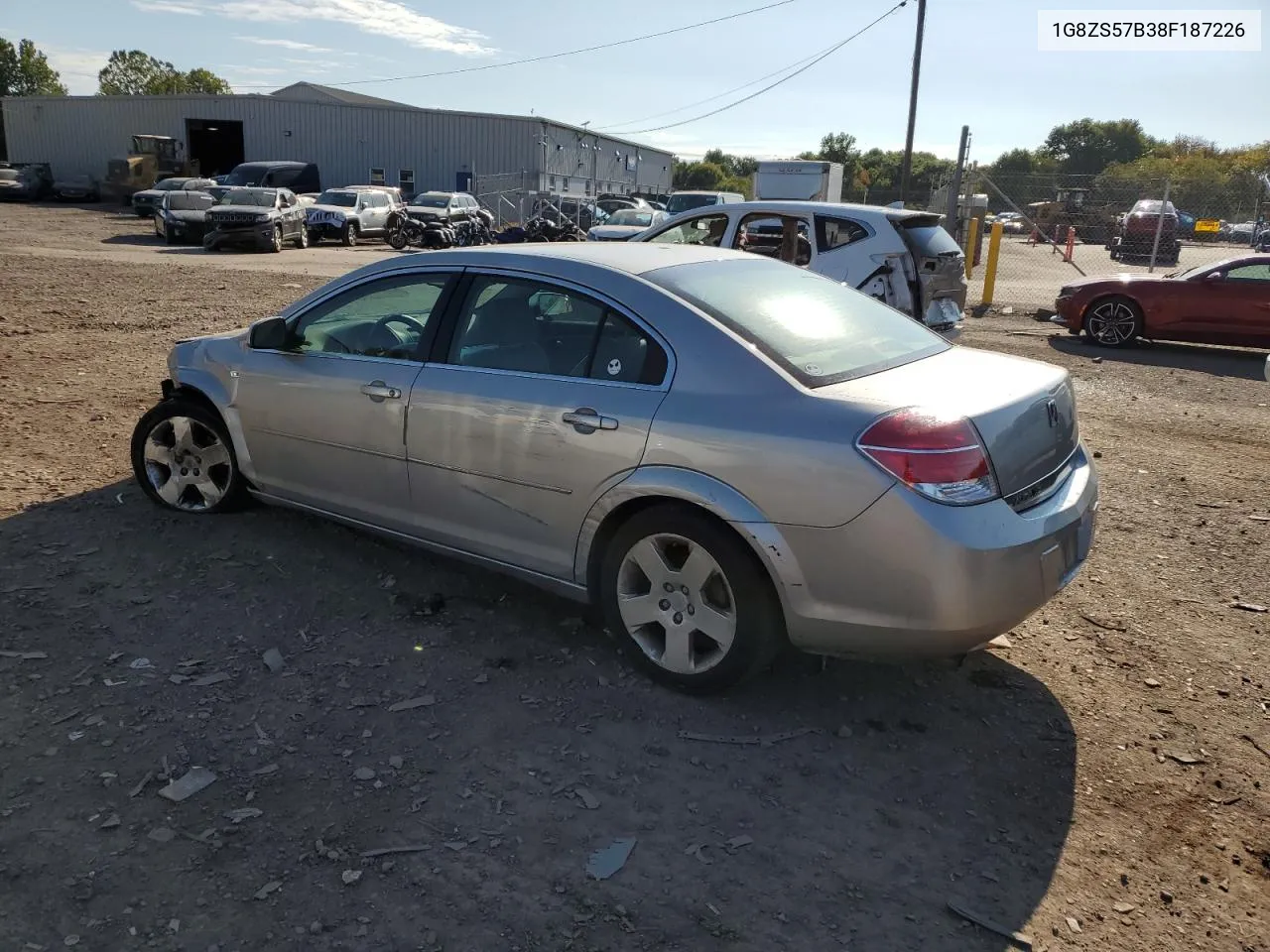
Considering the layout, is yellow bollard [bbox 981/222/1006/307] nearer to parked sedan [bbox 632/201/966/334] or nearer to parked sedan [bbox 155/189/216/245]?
parked sedan [bbox 632/201/966/334]

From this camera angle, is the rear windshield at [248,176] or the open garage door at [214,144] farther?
the open garage door at [214,144]

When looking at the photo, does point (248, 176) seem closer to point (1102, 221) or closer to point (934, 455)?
point (1102, 221)

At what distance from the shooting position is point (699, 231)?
420 inches

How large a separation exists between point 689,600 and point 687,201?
26.0 metres

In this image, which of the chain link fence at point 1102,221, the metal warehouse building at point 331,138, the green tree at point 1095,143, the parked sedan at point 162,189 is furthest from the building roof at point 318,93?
the green tree at point 1095,143

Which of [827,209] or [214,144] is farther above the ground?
[214,144]

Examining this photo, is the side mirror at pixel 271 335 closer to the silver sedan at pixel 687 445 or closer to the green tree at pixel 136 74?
the silver sedan at pixel 687 445

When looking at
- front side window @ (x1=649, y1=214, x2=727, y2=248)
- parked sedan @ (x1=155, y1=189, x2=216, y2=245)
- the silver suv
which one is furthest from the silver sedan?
the silver suv

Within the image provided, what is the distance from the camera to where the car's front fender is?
10.5ft

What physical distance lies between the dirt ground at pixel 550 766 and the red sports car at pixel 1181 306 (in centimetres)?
849

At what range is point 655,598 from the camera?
3533 mm

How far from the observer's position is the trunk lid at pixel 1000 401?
3.18 meters

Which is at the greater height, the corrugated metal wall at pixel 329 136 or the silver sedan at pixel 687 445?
the corrugated metal wall at pixel 329 136

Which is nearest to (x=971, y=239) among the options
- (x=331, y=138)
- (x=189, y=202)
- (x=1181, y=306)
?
(x=1181, y=306)
